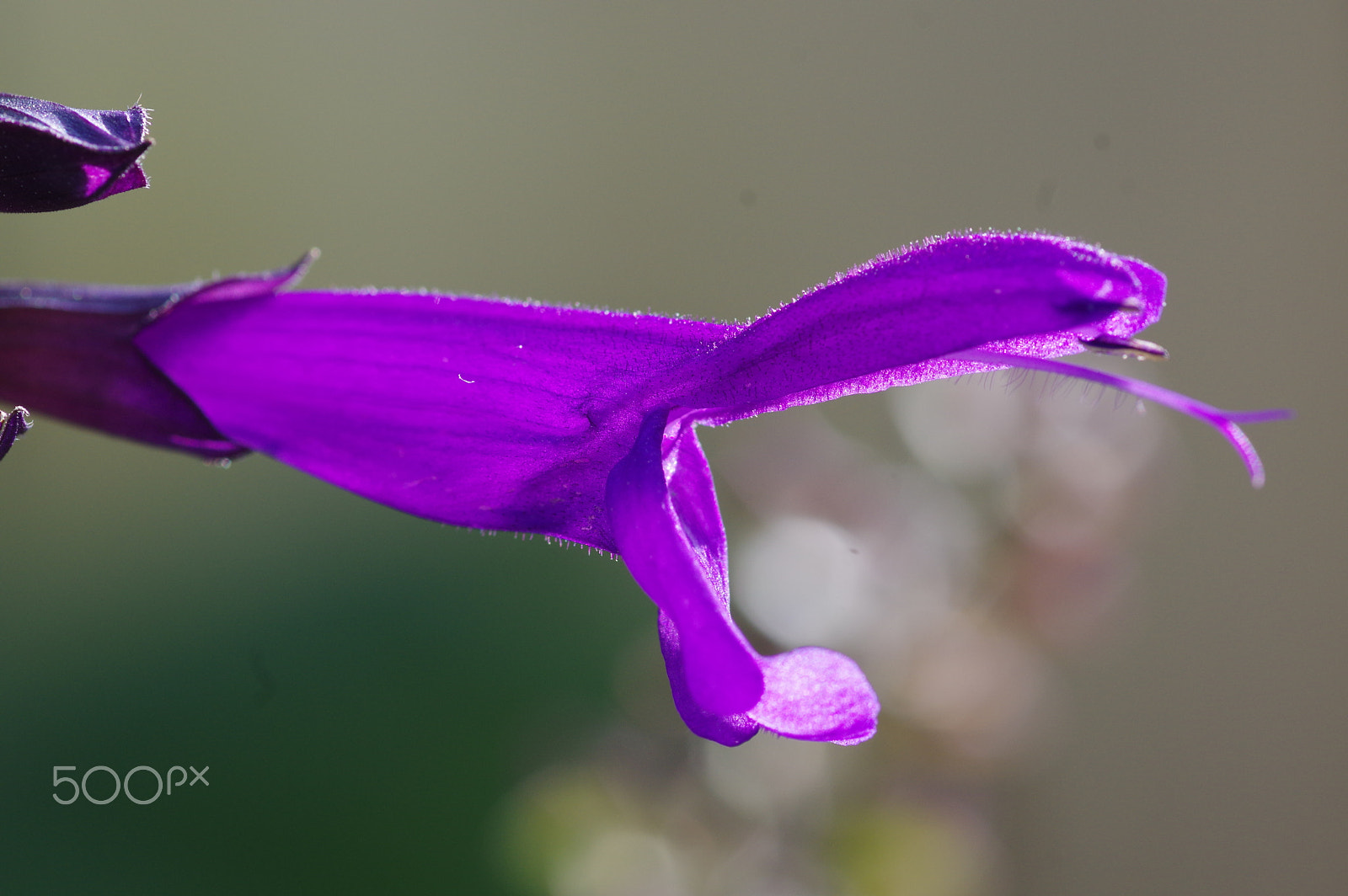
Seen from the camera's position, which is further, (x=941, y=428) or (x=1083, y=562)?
(x=941, y=428)

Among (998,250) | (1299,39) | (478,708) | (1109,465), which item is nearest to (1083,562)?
(1109,465)

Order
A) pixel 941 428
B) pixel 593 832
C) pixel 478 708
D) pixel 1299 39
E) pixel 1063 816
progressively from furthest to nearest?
pixel 1063 816, pixel 1299 39, pixel 478 708, pixel 941 428, pixel 593 832

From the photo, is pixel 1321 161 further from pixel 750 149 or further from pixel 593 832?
pixel 593 832

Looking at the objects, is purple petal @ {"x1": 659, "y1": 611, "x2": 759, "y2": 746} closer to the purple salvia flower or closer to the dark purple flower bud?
the purple salvia flower

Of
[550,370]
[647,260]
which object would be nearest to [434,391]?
[550,370]

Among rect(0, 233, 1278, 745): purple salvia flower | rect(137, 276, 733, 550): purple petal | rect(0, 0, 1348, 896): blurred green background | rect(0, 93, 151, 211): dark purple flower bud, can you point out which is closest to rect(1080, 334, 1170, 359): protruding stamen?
rect(0, 233, 1278, 745): purple salvia flower

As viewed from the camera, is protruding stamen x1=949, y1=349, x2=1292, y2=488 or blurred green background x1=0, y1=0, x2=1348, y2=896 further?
blurred green background x1=0, y1=0, x2=1348, y2=896

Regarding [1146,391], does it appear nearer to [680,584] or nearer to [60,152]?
[680,584]
